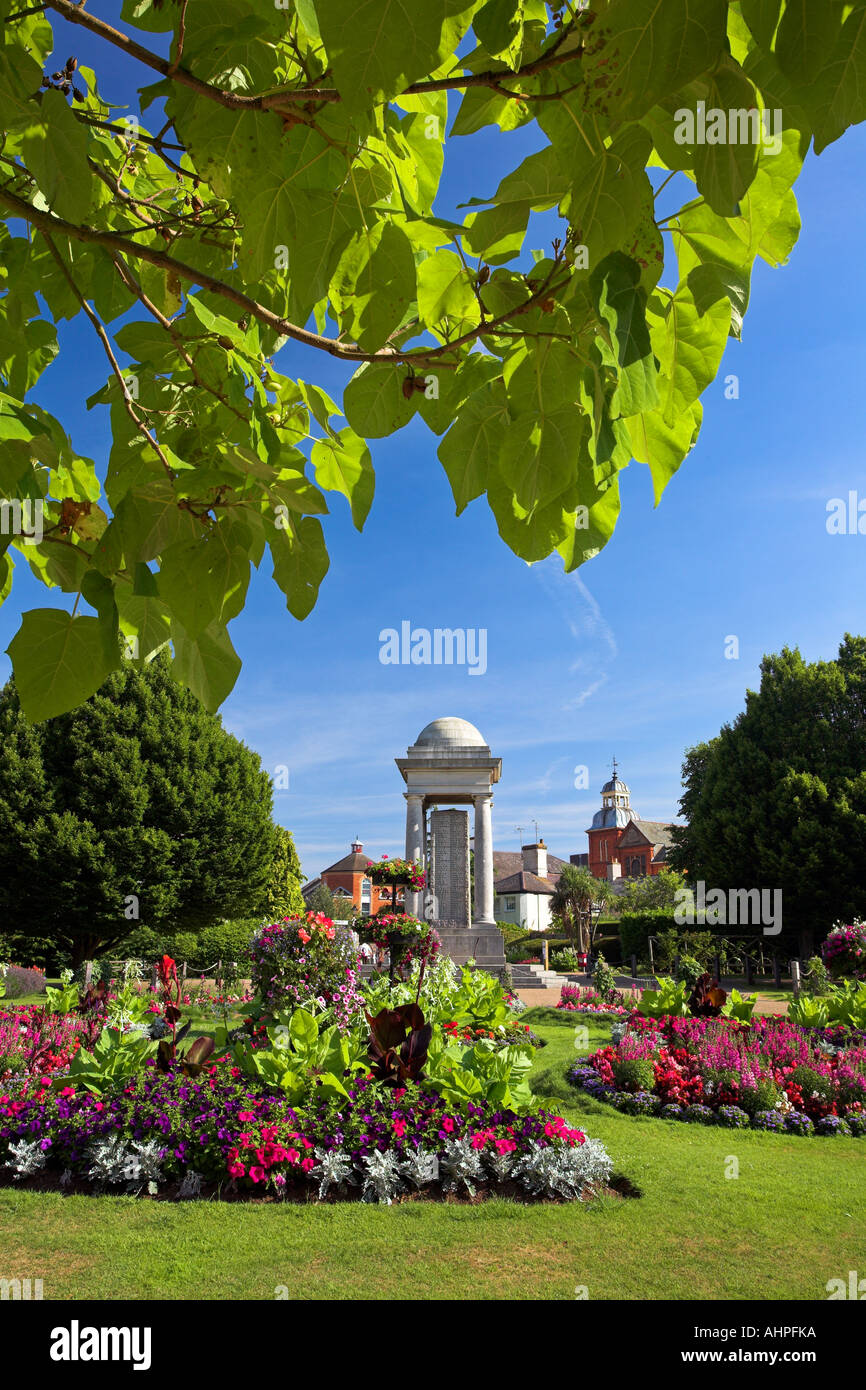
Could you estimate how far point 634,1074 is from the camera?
8836mm

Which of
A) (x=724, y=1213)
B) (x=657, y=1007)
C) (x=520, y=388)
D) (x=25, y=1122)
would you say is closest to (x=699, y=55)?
(x=520, y=388)

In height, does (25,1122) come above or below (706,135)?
below

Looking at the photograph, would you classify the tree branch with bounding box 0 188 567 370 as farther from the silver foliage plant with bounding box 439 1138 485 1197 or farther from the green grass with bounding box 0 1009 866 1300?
the silver foliage plant with bounding box 439 1138 485 1197

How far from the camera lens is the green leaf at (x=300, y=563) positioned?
4.92ft

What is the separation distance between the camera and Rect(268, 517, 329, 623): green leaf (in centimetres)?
150

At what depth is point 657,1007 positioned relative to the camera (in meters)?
11.4

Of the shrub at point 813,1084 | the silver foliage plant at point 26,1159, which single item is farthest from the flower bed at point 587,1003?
the silver foliage plant at point 26,1159

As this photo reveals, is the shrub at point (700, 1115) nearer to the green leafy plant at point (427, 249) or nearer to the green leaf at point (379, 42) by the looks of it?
the green leafy plant at point (427, 249)

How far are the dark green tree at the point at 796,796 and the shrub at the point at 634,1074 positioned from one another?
18.6m
